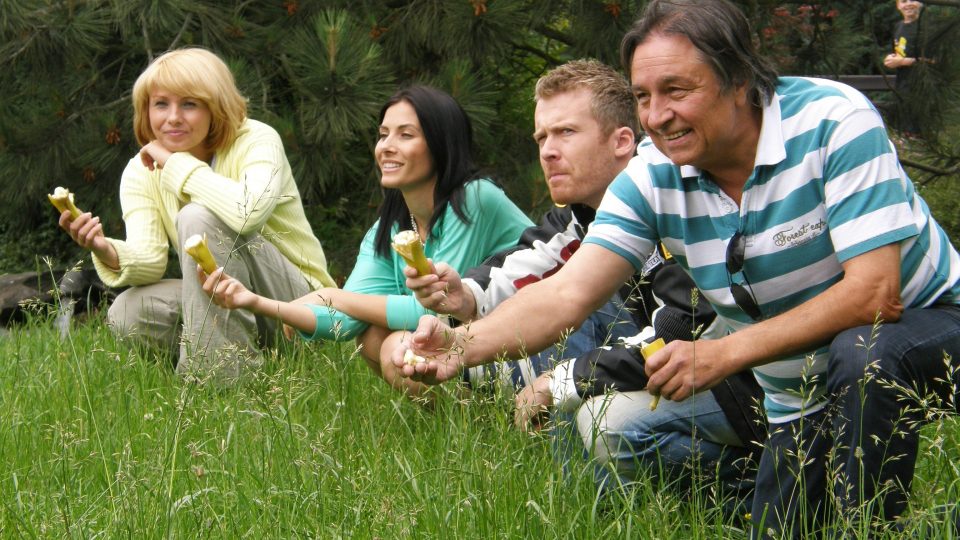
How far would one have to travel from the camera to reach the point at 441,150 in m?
4.46

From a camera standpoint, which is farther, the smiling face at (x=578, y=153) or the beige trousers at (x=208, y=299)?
the beige trousers at (x=208, y=299)

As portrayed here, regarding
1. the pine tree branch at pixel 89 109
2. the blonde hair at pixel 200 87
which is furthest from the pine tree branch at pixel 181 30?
the blonde hair at pixel 200 87

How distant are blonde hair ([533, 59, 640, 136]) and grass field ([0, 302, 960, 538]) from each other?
959mm

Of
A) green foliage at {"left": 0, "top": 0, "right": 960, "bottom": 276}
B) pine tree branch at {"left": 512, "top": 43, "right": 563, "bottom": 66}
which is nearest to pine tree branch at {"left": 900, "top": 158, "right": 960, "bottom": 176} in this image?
green foliage at {"left": 0, "top": 0, "right": 960, "bottom": 276}

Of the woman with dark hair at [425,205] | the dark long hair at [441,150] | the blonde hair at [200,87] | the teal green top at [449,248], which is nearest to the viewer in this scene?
the teal green top at [449,248]

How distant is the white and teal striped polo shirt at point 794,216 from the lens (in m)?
2.57

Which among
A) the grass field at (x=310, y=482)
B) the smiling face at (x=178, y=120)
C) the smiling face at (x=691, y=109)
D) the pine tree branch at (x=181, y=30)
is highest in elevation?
the smiling face at (x=691, y=109)

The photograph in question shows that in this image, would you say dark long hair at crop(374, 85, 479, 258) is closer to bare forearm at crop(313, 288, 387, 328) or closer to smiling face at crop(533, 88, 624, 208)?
bare forearm at crop(313, 288, 387, 328)

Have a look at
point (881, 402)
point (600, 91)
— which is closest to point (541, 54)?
point (600, 91)

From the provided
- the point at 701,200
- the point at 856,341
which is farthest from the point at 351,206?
the point at 856,341

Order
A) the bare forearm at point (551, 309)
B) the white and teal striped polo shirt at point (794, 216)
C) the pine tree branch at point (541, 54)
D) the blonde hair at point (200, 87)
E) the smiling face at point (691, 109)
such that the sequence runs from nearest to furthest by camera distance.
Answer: the white and teal striped polo shirt at point (794, 216) → the smiling face at point (691, 109) → the bare forearm at point (551, 309) → the blonde hair at point (200, 87) → the pine tree branch at point (541, 54)

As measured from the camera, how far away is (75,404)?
3730 millimetres

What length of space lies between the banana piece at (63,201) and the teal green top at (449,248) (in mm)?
905

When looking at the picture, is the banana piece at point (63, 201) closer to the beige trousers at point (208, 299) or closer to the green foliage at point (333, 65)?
the beige trousers at point (208, 299)
